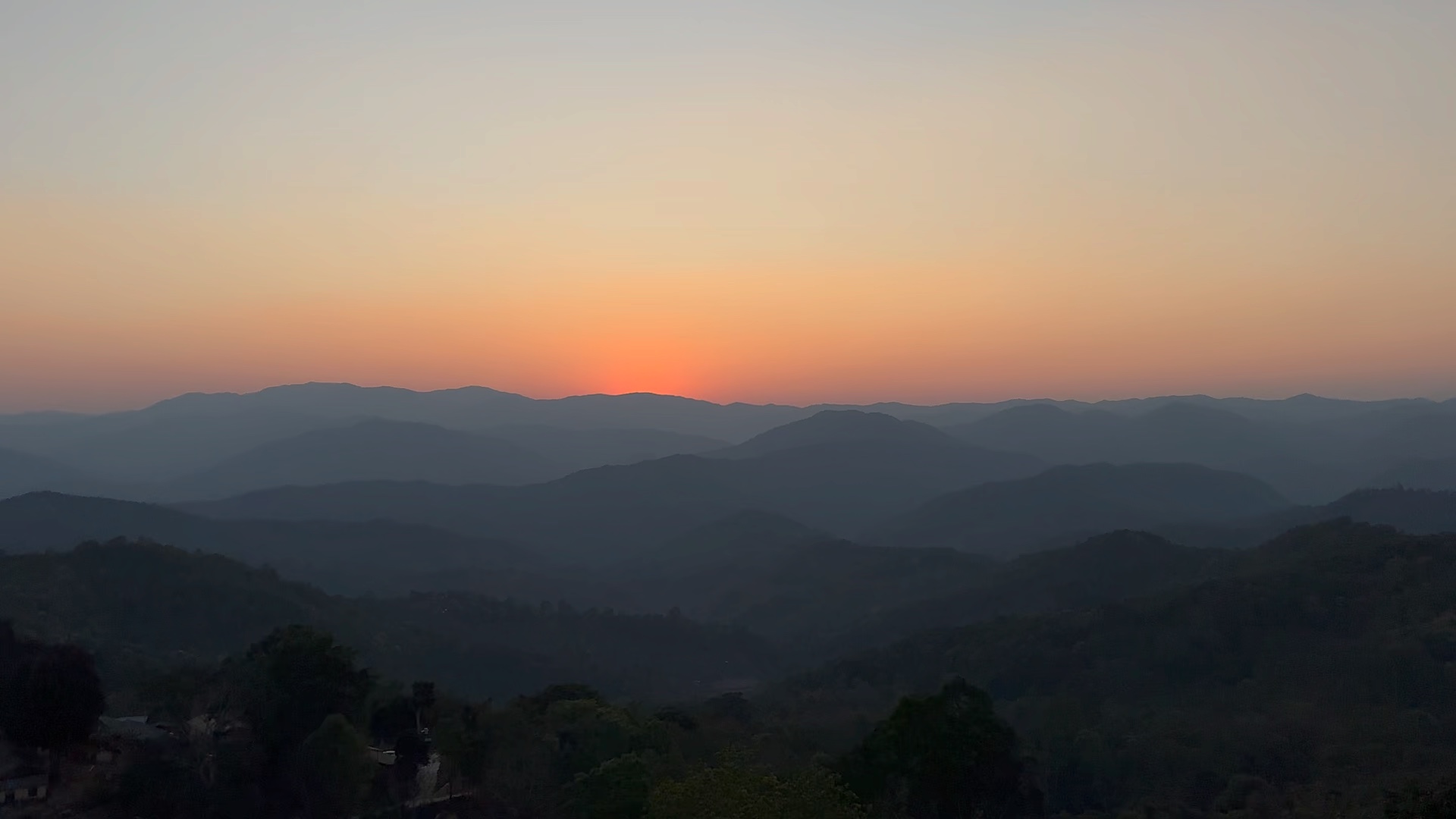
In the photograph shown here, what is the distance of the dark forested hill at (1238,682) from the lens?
50375mm

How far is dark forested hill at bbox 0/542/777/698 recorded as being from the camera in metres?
90.8

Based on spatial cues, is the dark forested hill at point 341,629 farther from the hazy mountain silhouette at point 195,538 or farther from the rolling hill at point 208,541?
the hazy mountain silhouette at point 195,538

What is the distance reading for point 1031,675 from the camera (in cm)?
8281

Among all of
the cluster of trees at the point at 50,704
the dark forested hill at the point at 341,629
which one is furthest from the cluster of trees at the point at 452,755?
the dark forested hill at the point at 341,629

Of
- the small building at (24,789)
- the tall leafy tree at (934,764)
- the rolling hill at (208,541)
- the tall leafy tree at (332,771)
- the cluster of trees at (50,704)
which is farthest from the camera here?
the rolling hill at (208,541)

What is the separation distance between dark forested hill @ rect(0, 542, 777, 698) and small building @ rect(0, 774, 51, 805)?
140 feet

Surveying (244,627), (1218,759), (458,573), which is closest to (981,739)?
(1218,759)

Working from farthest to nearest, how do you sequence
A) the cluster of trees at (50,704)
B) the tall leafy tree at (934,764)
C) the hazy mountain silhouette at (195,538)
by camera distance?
the hazy mountain silhouette at (195,538) < the tall leafy tree at (934,764) < the cluster of trees at (50,704)

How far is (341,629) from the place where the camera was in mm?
104625

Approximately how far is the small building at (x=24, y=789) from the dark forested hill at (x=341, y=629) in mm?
42556

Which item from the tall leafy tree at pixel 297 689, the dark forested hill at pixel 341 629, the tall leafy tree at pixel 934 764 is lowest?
the dark forested hill at pixel 341 629

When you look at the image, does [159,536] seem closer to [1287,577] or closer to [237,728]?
[237,728]

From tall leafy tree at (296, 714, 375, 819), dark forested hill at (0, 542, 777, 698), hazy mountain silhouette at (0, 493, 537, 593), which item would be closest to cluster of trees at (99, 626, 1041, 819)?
tall leafy tree at (296, 714, 375, 819)

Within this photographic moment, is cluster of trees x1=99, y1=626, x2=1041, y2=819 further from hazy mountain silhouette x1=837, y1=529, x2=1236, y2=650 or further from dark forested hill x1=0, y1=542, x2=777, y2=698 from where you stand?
A: hazy mountain silhouette x1=837, y1=529, x2=1236, y2=650
